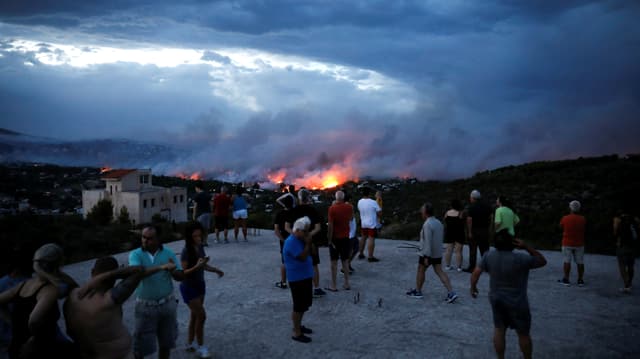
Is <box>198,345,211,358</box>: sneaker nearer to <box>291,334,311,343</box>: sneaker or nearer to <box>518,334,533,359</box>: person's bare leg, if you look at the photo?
<box>291,334,311,343</box>: sneaker

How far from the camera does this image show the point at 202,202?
12625 mm

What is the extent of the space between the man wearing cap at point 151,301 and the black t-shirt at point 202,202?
25.4ft

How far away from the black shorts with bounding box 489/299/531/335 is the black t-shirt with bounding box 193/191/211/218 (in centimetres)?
903

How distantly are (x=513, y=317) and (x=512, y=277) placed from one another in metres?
0.44

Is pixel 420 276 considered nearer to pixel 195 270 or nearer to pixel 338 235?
pixel 338 235

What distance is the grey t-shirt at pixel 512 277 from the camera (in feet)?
16.4

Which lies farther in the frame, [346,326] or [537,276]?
[537,276]

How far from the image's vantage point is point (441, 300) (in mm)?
8219

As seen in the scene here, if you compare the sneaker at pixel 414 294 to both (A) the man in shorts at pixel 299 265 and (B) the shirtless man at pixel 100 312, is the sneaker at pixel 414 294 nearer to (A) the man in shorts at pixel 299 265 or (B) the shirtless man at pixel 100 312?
(A) the man in shorts at pixel 299 265

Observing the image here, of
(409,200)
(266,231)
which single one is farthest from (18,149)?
(266,231)

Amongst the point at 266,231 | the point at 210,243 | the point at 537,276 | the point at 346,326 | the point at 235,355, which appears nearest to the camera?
the point at 235,355

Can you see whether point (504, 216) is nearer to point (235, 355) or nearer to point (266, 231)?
point (235, 355)

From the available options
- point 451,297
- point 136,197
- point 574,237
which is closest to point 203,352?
point 451,297

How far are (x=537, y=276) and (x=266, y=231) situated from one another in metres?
9.46
